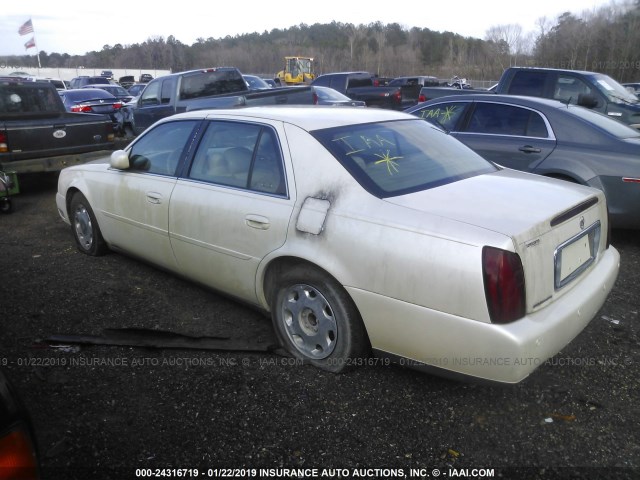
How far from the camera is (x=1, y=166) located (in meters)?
7.47

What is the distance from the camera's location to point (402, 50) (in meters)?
88.1

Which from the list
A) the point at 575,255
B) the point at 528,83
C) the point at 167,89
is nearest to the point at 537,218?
the point at 575,255

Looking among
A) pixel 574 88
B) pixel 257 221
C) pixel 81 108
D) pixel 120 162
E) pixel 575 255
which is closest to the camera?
pixel 575 255

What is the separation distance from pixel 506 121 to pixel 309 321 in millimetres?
3898

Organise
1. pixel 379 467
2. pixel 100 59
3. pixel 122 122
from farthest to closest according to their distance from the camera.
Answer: pixel 100 59 → pixel 122 122 → pixel 379 467

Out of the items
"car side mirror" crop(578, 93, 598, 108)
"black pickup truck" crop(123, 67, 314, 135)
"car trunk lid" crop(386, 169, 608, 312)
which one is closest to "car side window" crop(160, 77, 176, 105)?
"black pickup truck" crop(123, 67, 314, 135)

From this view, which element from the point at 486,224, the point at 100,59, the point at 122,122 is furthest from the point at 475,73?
the point at 100,59

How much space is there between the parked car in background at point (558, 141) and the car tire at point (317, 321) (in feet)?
11.1

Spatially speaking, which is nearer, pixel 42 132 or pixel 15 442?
pixel 15 442

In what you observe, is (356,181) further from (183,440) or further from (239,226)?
(183,440)

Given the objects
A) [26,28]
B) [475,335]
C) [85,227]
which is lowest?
[85,227]

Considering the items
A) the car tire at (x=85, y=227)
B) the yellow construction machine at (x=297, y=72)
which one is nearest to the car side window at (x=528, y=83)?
the car tire at (x=85, y=227)

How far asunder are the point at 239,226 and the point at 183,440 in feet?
4.34

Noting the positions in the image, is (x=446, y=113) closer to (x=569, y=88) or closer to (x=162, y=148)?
(x=162, y=148)
